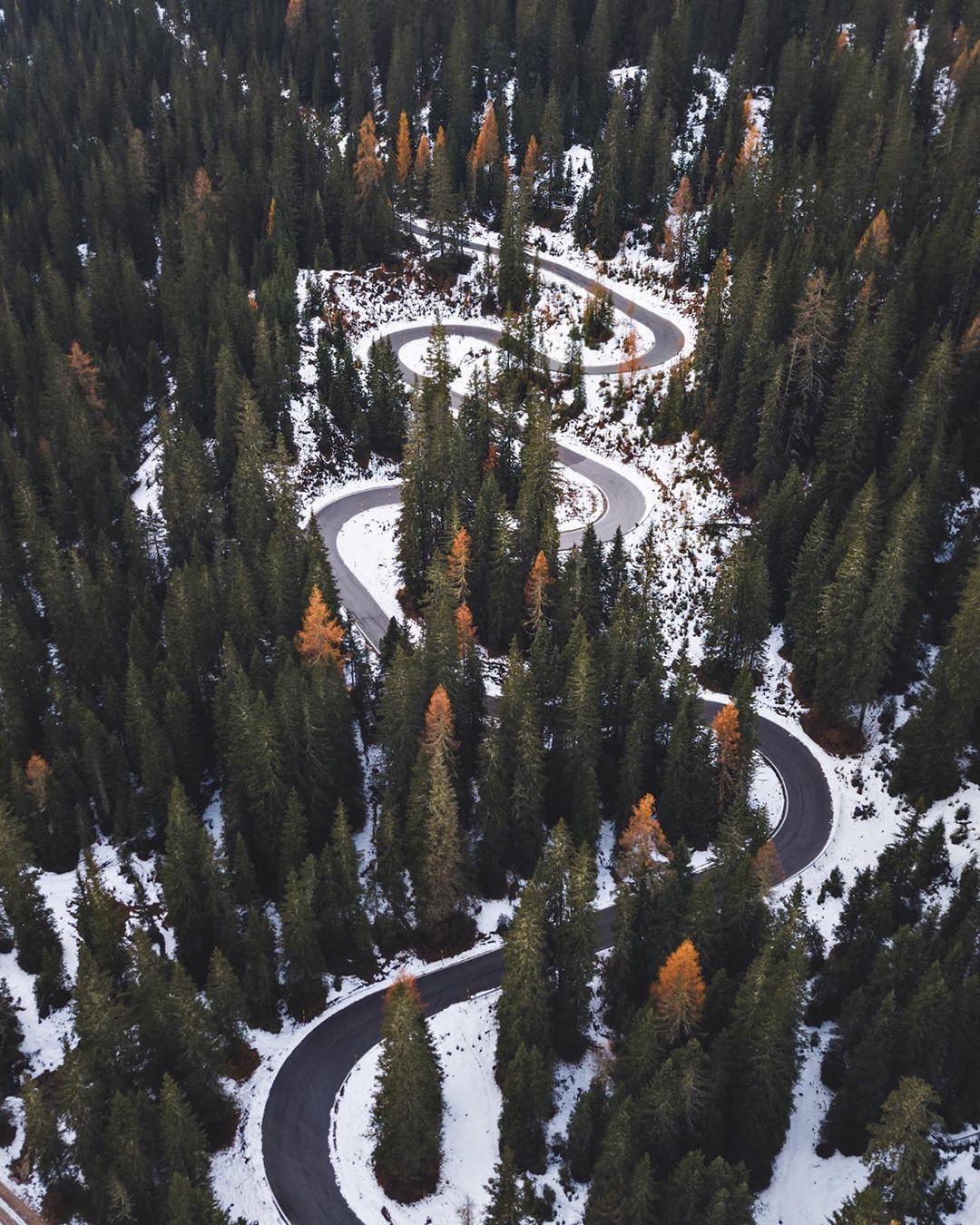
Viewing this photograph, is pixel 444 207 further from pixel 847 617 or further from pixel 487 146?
pixel 847 617

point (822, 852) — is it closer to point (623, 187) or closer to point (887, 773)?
point (887, 773)

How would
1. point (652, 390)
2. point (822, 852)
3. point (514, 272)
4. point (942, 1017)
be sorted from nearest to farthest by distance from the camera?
point (942, 1017)
point (822, 852)
point (652, 390)
point (514, 272)

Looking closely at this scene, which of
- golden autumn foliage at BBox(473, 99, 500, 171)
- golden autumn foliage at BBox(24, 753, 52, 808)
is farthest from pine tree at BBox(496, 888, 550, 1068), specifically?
golden autumn foliage at BBox(473, 99, 500, 171)

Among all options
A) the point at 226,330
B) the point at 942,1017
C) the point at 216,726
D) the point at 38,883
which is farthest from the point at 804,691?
the point at 226,330

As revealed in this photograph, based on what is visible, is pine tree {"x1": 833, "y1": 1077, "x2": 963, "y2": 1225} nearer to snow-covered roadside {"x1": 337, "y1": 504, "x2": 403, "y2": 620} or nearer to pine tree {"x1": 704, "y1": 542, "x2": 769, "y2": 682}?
pine tree {"x1": 704, "y1": 542, "x2": 769, "y2": 682}

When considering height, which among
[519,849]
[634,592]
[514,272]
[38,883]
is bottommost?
[38,883]

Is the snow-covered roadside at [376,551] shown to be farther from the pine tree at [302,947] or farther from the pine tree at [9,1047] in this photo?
the pine tree at [9,1047]
